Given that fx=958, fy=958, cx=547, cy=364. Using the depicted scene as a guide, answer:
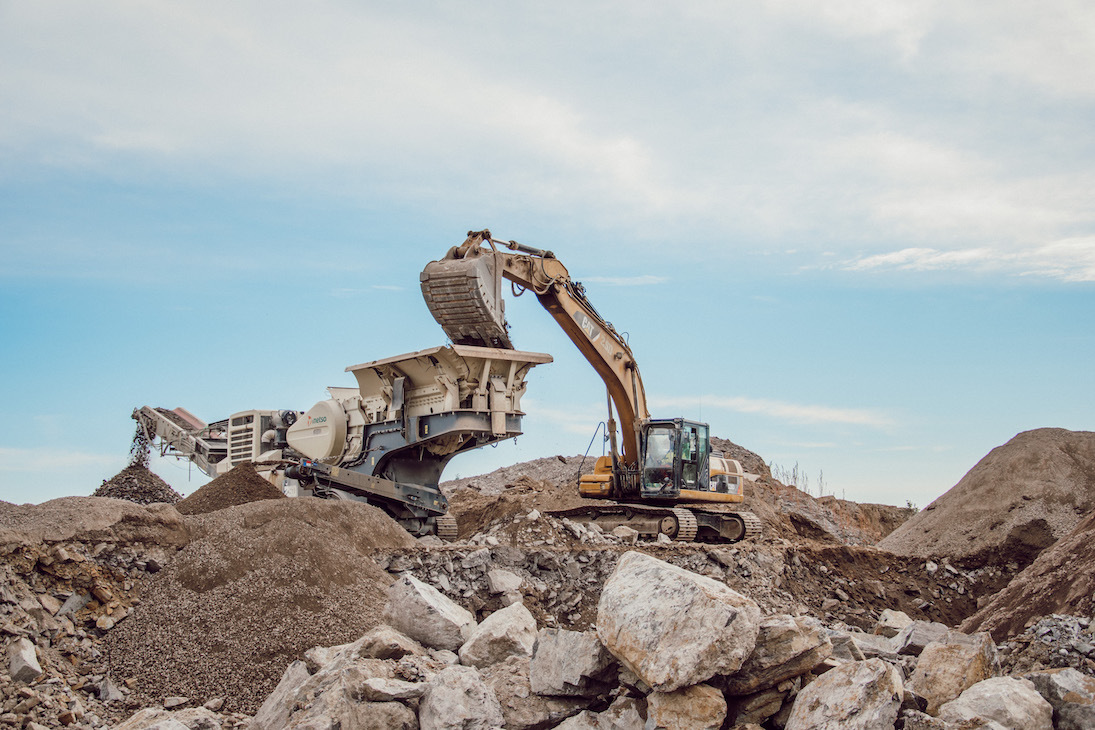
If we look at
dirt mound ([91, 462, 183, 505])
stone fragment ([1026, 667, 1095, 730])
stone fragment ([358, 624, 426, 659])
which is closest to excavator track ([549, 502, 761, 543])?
dirt mound ([91, 462, 183, 505])

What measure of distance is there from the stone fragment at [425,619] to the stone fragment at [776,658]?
255cm

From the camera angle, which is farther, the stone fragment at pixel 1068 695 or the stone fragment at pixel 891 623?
the stone fragment at pixel 891 623

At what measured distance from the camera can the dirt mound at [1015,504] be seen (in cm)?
1428

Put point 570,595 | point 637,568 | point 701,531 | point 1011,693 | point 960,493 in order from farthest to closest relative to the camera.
Answer: point 960,493 → point 701,531 → point 570,595 → point 637,568 → point 1011,693

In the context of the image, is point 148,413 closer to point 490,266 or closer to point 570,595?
point 490,266

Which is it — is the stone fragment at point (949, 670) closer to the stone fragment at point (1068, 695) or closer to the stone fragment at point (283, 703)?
the stone fragment at point (1068, 695)

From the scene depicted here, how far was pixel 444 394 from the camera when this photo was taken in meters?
13.2

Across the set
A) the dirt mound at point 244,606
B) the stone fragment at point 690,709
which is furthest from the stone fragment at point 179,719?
the stone fragment at point 690,709

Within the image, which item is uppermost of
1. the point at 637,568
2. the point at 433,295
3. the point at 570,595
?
the point at 433,295

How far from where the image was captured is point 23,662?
291 inches

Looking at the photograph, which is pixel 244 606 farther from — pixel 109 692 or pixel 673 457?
pixel 673 457

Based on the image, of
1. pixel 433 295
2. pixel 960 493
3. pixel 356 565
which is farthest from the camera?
pixel 960 493

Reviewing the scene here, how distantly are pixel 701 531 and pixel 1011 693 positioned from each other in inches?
382

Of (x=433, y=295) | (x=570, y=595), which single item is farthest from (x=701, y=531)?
(x=433, y=295)
